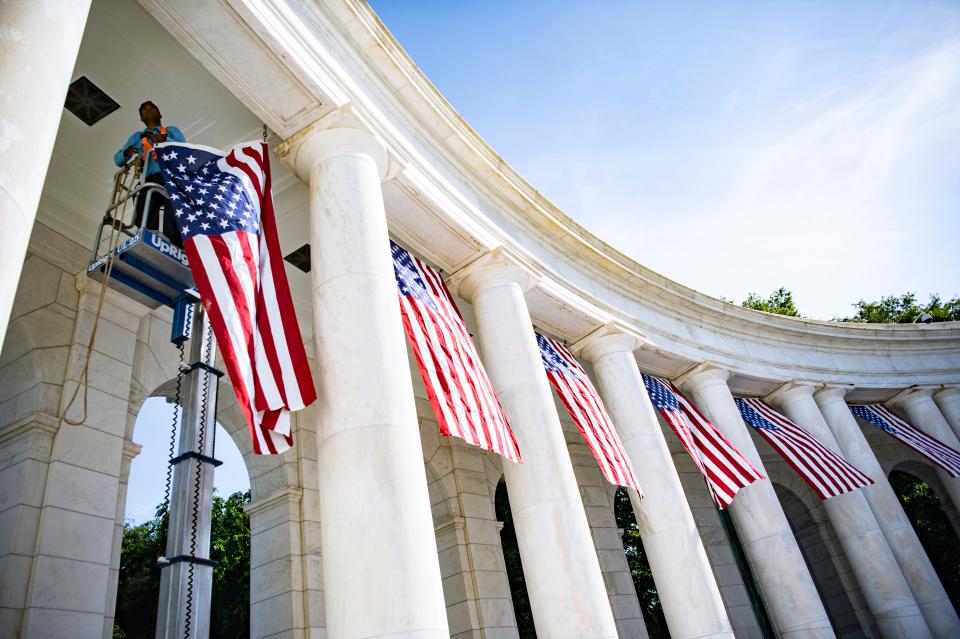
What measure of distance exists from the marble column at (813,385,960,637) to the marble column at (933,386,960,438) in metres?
7.91

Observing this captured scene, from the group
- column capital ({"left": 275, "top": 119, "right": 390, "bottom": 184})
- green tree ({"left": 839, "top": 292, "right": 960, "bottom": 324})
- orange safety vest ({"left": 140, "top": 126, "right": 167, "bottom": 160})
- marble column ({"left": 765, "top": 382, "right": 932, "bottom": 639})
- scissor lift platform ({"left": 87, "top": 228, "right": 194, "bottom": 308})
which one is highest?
green tree ({"left": 839, "top": 292, "right": 960, "bottom": 324})

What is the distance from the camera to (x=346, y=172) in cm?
1353

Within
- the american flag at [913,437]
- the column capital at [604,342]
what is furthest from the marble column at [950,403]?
the column capital at [604,342]

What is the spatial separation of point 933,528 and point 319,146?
5772 cm

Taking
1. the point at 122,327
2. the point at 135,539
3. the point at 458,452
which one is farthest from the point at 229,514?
the point at 122,327

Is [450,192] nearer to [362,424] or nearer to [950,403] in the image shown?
[362,424]

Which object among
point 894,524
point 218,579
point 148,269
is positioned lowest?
point 894,524

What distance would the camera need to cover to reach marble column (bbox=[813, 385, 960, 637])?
89.5ft

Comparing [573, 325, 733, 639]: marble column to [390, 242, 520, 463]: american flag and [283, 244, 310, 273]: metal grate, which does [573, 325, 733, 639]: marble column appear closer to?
[390, 242, 520, 463]: american flag

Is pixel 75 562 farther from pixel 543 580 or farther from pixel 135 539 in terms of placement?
pixel 135 539

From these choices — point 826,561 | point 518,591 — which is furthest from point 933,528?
point 518,591

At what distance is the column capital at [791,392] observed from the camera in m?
31.6

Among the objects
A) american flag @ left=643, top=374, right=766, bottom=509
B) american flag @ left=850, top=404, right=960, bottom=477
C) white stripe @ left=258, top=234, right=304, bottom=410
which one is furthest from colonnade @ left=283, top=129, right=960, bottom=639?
american flag @ left=850, top=404, right=960, bottom=477

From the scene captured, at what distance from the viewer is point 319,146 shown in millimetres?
13898
